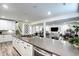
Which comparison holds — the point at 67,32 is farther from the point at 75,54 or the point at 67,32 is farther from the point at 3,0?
the point at 3,0

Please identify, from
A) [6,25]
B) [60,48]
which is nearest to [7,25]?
[6,25]

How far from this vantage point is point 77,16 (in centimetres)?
154

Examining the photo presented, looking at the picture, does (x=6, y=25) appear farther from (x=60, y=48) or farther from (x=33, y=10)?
(x=60, y=48)

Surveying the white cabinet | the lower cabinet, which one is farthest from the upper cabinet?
the lower cabinet

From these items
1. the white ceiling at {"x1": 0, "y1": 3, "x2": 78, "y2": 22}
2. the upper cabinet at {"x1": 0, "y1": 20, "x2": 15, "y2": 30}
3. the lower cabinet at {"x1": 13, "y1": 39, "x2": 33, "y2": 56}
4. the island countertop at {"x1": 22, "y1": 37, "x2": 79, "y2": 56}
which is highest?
the white ceiling at {"x1": 0, "y1": 3, "x2": 78, "y2": 22}

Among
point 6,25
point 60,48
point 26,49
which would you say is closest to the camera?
point 60,48

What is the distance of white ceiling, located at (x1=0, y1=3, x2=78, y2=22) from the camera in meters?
1.51

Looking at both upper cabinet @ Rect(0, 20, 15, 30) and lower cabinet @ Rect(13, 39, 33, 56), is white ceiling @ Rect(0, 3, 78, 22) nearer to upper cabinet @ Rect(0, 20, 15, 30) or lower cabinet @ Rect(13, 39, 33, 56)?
upper cabinet @ Rect(0, 20, 15, 30)

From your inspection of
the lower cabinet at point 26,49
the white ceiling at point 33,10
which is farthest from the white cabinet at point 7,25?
the lower cabinet at point 26,49

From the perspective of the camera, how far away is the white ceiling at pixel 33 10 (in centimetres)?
151

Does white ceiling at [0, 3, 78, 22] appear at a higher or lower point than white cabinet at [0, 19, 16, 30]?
higher

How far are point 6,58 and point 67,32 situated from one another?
1.18 meters

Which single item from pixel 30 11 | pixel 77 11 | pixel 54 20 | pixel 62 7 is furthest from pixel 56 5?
pixel 30 11

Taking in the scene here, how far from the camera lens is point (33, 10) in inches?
67.6
